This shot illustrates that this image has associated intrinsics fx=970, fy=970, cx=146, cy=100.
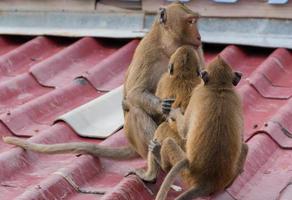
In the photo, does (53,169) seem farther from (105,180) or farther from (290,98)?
→ (290,98)

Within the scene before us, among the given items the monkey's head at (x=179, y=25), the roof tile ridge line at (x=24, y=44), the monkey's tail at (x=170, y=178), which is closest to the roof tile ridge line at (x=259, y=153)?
the monkey's tail at (x=170, y=178)

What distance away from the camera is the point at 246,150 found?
16.4 ft

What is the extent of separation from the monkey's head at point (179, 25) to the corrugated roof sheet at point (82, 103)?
2.13ft

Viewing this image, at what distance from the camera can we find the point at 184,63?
5387 millimetres

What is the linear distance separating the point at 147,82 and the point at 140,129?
388mm

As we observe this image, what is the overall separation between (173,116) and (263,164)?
598mm

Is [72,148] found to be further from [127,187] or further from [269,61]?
[269,61]

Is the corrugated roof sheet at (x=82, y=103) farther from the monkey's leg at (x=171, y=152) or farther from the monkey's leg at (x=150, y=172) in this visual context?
the monkey's leg at (x=171, y=152)

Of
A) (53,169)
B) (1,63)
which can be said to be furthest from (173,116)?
(1,63)

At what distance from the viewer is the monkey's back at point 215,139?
188 inches

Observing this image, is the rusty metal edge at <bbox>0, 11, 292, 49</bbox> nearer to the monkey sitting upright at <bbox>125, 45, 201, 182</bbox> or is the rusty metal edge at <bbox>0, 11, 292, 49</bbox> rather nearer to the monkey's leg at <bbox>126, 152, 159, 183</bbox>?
the monkey sitting upright at <bbox>125, 45, 201, 182</bbox>

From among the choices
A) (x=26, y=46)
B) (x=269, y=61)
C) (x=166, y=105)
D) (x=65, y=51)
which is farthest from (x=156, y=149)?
(x=26, y=46)

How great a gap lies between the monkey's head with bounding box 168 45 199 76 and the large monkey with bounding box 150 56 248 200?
421 mm

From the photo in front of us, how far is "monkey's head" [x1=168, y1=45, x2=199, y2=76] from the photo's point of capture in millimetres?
5387
